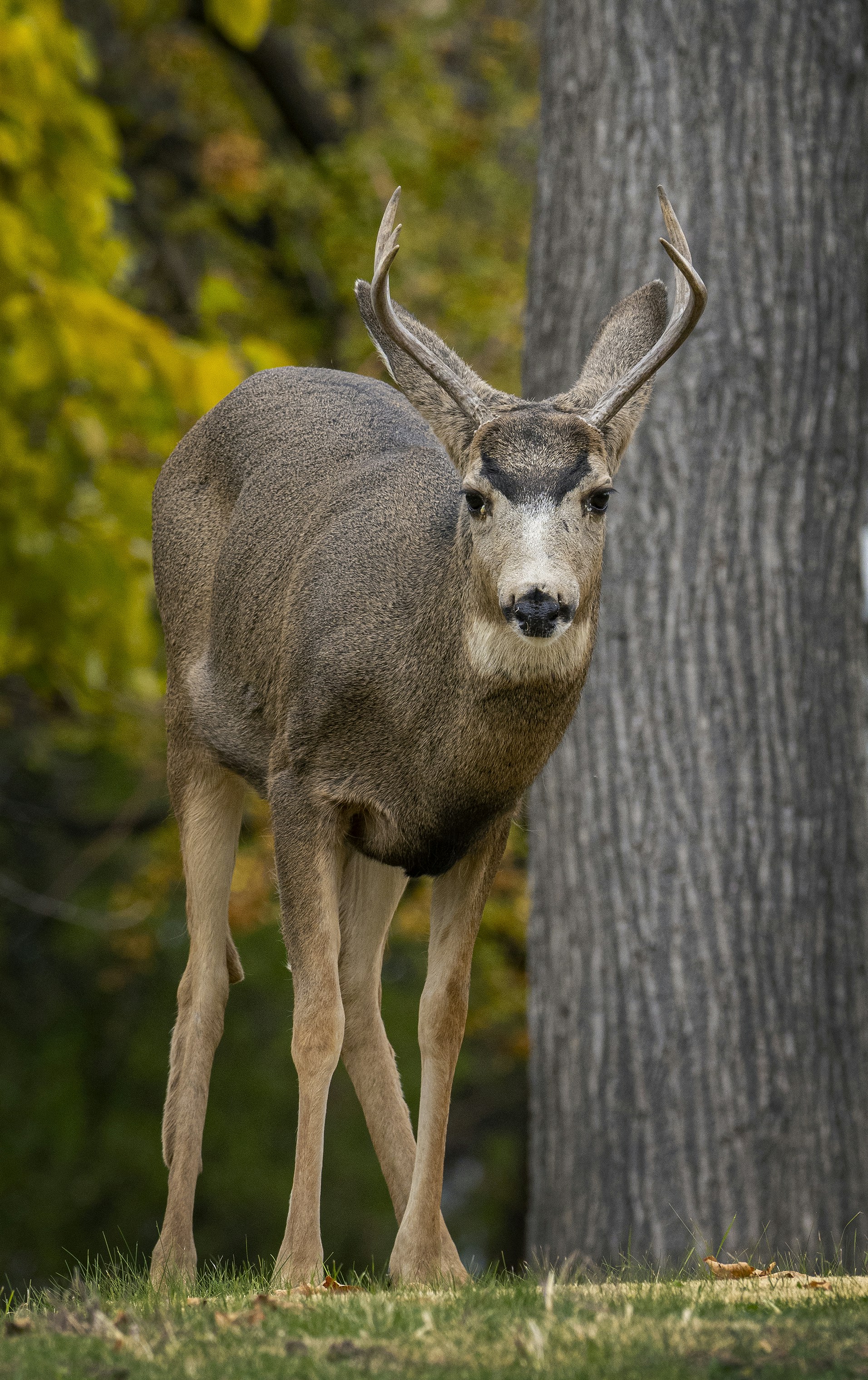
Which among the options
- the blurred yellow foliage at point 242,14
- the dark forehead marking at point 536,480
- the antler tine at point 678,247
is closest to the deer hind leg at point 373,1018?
the dark forehead marking at point 536,480

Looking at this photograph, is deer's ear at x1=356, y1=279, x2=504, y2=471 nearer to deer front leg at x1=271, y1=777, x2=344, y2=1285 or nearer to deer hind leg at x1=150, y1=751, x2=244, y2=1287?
deer front leg at x1=271, y1=777, x2=344, y2=1285

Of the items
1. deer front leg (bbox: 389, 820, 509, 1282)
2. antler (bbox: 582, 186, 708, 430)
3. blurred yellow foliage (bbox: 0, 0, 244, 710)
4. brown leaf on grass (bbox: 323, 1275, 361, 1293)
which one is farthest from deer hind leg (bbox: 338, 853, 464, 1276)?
blurred yellow foliage (bbox: 0, 0, 244, 710)

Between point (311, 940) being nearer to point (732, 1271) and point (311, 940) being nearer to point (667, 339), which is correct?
point (732, 1271)

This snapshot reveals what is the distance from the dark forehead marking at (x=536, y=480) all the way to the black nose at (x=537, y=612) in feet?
1.16

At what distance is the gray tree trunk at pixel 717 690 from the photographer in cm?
674

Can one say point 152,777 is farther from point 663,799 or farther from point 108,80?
point 663,799

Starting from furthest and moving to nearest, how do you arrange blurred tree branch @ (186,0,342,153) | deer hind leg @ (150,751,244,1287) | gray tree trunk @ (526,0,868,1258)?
blurred tree branch @ (186,0,342,153) < gray tree trunk @ (526,0,868,1258) < deer hind leg @ (150,751,244,1287)

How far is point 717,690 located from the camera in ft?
22.8

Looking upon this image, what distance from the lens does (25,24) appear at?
795 centimetres

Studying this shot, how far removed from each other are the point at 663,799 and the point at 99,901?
36.0ft

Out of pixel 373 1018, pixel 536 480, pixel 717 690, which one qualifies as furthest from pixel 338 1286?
pixel 717 690

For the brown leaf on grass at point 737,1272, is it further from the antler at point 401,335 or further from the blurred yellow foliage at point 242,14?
Result: the blurred yellow foliage at point 242,14

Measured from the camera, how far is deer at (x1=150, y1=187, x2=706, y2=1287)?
409 cm

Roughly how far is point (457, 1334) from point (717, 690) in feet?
13.3
